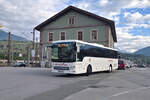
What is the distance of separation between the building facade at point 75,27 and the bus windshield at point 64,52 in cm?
1817

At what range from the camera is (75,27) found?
35656mm

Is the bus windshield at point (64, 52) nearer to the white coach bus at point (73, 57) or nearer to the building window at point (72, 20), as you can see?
the white coach bus at point (73, 57)

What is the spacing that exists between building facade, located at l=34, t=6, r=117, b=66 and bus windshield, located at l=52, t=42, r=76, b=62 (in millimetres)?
18174

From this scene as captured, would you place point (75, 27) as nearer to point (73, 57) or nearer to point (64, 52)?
point (64, 52)

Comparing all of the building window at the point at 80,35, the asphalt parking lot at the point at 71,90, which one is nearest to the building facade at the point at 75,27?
Result: the building window at the point at 80,35

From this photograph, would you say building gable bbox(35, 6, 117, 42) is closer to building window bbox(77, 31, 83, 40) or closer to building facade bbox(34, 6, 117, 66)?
building facade bbox(34, 6, 117, 66)

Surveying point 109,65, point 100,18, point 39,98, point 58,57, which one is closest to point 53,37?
point 100,18

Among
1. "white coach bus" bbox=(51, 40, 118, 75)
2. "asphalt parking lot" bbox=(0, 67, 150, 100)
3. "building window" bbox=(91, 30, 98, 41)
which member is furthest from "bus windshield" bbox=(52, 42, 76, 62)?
"building window" bbox=(91, 30, 98, 41)

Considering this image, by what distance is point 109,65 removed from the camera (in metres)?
22.1

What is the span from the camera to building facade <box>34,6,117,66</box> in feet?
109

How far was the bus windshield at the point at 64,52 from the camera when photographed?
14.8m

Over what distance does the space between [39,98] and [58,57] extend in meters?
8.54

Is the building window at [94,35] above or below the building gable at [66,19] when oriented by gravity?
below

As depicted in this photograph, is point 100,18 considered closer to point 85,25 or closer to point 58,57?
point 85,25
